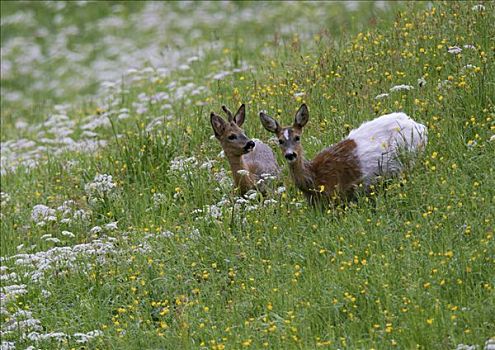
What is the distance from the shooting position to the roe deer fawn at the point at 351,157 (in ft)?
28.9

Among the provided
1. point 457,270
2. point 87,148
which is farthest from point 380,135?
point 87,148

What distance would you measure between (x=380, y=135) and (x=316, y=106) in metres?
1.75

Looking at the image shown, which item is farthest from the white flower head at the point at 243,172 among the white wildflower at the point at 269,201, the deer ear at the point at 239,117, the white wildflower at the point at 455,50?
the white wildflower at the point at 455,50

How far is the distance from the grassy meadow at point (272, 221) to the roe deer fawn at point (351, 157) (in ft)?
0.74

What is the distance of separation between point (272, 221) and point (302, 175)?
1.69 ft

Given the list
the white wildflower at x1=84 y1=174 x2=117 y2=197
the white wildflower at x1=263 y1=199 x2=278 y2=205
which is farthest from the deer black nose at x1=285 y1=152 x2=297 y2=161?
the white wildflower at x1=84 y1=174 x2=117 y2=197

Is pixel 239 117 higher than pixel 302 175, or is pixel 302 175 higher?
pixel 239 117

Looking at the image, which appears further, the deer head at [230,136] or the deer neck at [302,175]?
the deer head at [230,136]

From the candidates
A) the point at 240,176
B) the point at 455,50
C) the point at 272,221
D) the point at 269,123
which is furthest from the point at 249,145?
the point at 455,50

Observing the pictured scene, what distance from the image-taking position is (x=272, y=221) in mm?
8719

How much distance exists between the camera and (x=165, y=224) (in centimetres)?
973

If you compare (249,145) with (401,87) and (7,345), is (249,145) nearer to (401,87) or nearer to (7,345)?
(401,87)

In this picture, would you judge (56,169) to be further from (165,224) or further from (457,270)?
(457,270)

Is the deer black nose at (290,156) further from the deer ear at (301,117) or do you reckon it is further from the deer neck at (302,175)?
the deer ear at (301,117)
